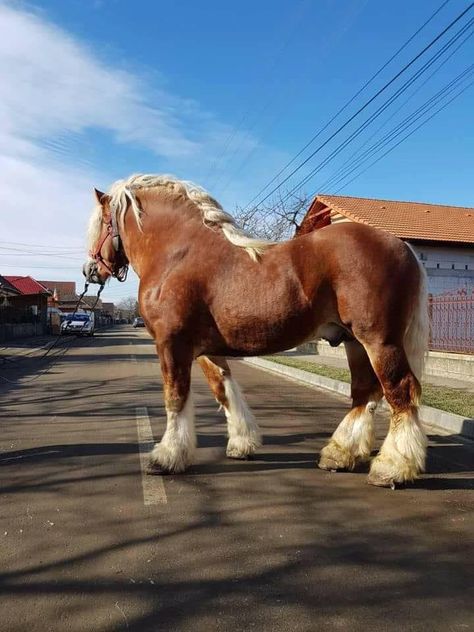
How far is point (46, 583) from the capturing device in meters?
2.94

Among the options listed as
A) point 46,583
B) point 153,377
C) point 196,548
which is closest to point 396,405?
point 196,548

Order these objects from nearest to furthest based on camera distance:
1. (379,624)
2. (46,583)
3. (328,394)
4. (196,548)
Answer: (379,624)
(46,583)
(196,548)
(328,394)

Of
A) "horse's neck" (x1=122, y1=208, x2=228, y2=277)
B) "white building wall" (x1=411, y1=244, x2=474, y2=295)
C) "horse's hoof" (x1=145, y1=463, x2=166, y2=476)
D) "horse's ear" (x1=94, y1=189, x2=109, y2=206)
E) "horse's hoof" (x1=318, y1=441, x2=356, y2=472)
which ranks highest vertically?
"white building wall" (x1=411, y1=244, x2=474, y2=295)

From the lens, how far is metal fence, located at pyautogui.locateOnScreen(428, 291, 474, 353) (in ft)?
44.7

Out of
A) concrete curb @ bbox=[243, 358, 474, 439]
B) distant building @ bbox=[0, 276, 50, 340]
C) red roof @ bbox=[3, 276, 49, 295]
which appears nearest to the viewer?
concrete curb @ bbox=[243, 358, 474, 439]

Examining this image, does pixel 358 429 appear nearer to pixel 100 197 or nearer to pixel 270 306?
pixel 270 306

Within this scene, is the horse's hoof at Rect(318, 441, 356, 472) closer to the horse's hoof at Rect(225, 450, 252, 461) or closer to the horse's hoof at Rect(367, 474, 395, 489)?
the horse's hoof at Rect(367, 474, 395, 489)

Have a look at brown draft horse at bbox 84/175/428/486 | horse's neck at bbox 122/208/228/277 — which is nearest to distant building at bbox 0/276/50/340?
horse's neck at bbox 122/208/228/277

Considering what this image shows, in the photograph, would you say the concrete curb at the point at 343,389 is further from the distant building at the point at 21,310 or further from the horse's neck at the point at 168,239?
the distant building at the point at 21,310

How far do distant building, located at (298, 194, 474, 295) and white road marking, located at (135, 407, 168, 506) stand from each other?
1408 centimetres

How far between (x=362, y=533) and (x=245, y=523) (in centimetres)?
76

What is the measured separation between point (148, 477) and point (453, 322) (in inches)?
454

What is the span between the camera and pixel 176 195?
17.0 ft

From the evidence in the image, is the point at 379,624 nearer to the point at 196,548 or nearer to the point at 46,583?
the point at 196,548
